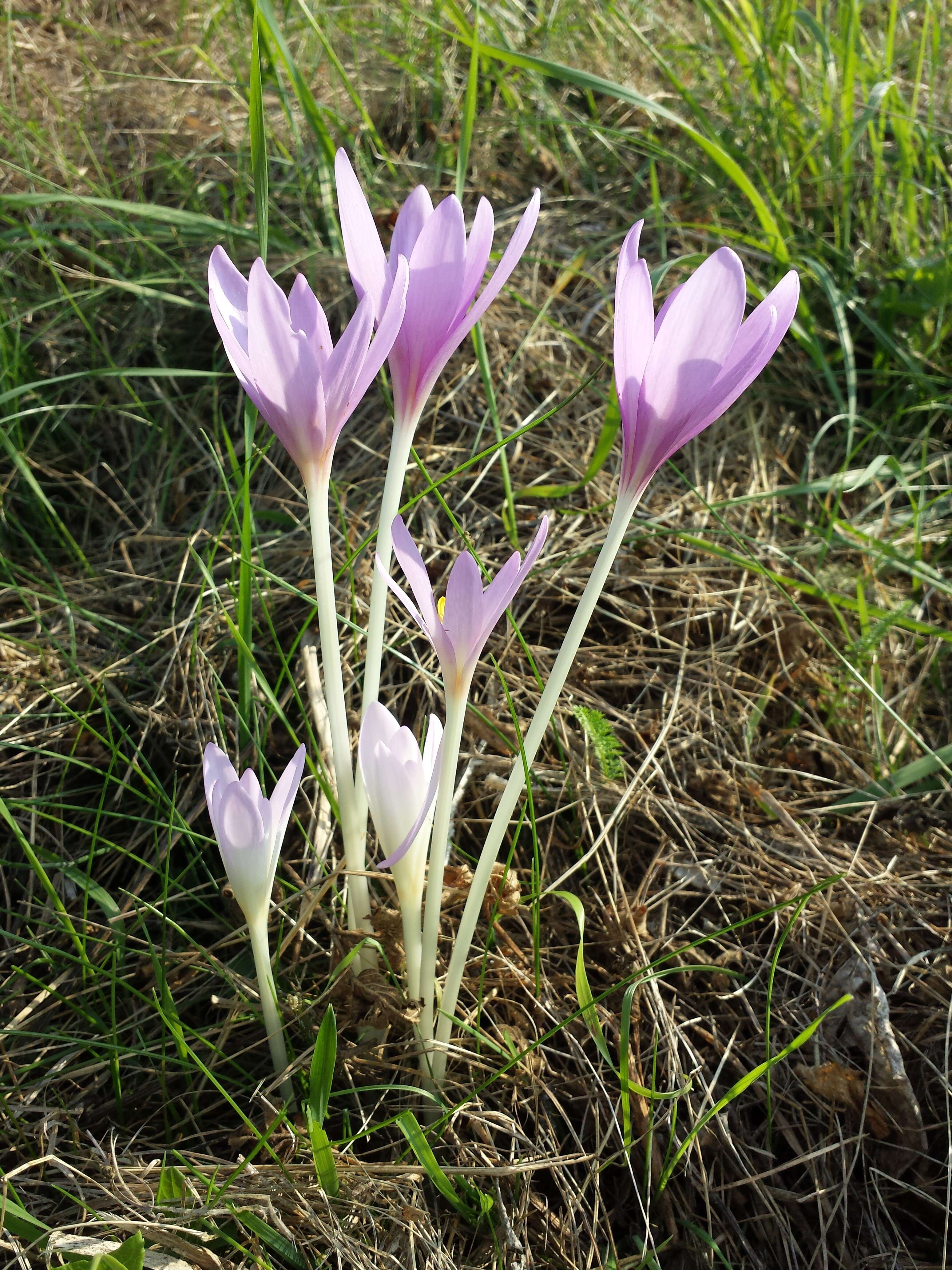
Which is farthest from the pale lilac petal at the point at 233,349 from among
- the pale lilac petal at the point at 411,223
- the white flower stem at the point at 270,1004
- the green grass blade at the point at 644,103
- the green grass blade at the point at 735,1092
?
the green grass blade at the point at 644,103

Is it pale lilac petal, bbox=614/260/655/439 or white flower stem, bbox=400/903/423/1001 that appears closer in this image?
pale lilac petal, bbox=614/260/655/439

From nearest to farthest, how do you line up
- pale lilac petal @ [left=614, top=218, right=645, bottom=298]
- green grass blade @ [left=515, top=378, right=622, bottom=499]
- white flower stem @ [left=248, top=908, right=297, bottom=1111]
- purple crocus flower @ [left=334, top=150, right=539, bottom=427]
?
pale lilac petal @ [left=614, top=218, right=645, bottom=298], purple crocus flower @ [left=334, top=150, right=539, bottom=427], white flower stem @ [left=248, top=908, right=297, bottom=1111], green grass blade @ [left=515, top=378, right=622, bottom=499]

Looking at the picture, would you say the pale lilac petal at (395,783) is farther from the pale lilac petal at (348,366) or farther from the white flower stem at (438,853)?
the pale lilac petal at (348,366)

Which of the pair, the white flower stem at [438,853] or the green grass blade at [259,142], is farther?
the green grass blade at [259,142]

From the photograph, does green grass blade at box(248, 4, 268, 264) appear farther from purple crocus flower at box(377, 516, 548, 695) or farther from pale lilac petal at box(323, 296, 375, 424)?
purple crocus flower at box(377, 516, 548, 695)

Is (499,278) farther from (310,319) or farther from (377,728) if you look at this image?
(377,728)

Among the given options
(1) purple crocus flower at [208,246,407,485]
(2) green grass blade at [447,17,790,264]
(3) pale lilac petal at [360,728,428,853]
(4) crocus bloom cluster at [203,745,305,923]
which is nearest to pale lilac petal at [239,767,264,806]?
(4) crocus bloom cluster at [203,745,305,923]

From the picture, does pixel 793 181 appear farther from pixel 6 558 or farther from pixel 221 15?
pixel 6 558

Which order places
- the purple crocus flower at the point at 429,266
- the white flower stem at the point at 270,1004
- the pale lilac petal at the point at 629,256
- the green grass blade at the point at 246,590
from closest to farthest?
the pale lilac petal at the point at 629,256 < the purple crocus flower at the point at 429,266 < the white flower stem at the point at 270,1004 < the green grass blade at the point at 246,590
